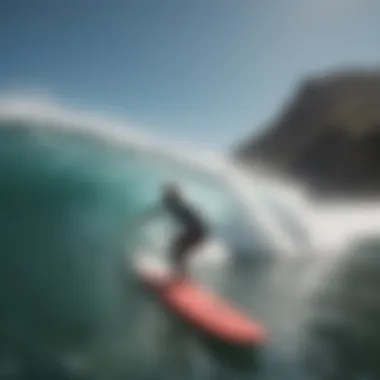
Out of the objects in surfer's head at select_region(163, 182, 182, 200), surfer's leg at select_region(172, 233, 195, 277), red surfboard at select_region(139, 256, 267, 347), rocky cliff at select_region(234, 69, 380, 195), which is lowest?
red surfboard at select_region(139, 256, 267, 347)

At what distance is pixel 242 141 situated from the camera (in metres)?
1.91

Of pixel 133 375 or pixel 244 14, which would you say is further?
pixel 244 14

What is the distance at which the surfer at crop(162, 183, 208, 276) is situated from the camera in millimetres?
1847

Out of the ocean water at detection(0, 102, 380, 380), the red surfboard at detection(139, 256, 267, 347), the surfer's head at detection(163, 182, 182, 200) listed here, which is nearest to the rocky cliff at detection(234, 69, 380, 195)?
the ocean water at detection(0, 102, 380, 380)

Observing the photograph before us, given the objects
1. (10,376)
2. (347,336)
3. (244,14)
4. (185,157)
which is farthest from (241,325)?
(244,14)

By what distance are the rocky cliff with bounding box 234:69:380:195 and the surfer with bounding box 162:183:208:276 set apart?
188 millimetres

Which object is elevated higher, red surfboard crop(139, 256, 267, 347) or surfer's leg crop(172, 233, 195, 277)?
surfer's leg crop(172, 233, 195, 277)

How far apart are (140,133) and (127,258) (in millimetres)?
316

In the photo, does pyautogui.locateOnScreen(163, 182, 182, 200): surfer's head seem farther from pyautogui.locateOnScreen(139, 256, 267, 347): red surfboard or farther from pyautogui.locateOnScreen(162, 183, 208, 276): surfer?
pyautogui.locateOnScreen(139, 256, 267, 347): red surfboard

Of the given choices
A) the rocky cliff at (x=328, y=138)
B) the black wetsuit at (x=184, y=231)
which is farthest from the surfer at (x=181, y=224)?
the rocky cliff at (x=328, y=138)

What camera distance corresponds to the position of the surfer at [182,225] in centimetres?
185

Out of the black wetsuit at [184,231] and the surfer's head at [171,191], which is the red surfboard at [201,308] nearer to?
the black wetsuit at [184,231]

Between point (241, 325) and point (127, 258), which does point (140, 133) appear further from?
point (241, 325)

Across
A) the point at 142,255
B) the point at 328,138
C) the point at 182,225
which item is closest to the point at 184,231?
the point at 182,225
